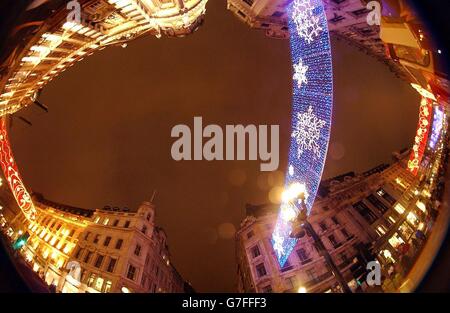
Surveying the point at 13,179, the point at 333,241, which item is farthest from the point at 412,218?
the point at 333,241

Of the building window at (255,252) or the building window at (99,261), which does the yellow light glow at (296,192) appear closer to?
the building window at (99,261)

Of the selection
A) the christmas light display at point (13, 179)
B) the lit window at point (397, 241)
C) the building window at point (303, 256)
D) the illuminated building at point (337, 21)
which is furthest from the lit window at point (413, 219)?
the building window at point (303, 256)

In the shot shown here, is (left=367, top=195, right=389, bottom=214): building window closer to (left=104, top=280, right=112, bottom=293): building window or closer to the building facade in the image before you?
the building facade

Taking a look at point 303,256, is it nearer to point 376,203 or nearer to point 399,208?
point 376,203

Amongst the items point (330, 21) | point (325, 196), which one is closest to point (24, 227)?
point (330, 21)

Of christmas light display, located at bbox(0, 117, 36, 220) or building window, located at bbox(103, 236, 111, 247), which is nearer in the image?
christmas light display, located at bbox(0, 117, 36, 220)

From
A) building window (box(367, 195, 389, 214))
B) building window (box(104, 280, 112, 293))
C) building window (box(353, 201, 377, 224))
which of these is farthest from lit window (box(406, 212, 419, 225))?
building window (box(104, 280, 112, 293))
